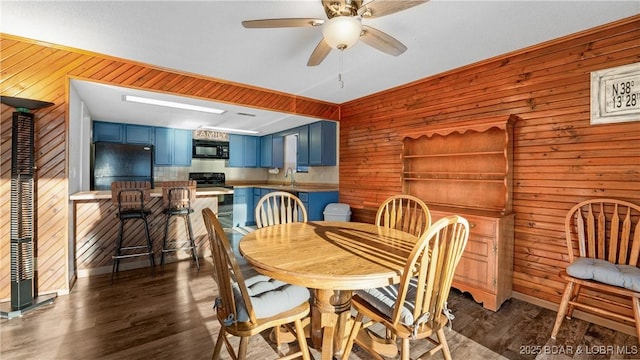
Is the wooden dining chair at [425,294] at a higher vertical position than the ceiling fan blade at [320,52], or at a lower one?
lower

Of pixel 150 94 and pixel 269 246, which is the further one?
pixel 150 94

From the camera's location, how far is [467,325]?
2.16 metres

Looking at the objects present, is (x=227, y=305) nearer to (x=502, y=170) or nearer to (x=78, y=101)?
(x=502, y=170)

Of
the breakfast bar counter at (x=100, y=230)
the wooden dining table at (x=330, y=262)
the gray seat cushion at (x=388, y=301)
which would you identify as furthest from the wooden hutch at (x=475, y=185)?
the breakfast bar counter at (x=100, y=230)

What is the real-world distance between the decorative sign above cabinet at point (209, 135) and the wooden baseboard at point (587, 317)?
594 centimetres

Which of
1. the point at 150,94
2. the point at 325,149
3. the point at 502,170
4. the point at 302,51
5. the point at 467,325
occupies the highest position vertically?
the point at 302,51

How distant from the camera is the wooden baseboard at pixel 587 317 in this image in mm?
2061

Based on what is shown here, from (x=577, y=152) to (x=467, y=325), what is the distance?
177cm

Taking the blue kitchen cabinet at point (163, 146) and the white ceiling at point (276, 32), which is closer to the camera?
the white ceiling at point (276, 32)

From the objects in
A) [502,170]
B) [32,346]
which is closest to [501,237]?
[502,170]

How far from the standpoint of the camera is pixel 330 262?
1372mm

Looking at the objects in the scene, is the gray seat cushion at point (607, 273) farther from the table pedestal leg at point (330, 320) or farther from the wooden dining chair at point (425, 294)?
the table pedestal leg at point (330, 320)

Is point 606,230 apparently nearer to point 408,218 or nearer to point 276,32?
point 408,218

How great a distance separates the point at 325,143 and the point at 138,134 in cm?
381
